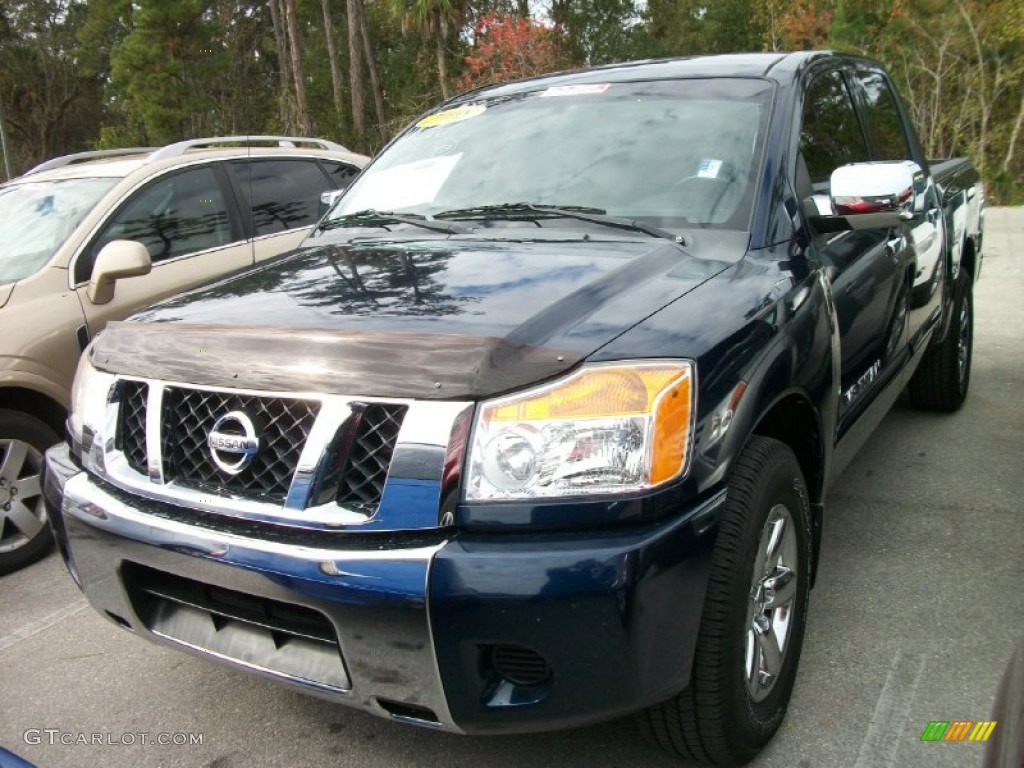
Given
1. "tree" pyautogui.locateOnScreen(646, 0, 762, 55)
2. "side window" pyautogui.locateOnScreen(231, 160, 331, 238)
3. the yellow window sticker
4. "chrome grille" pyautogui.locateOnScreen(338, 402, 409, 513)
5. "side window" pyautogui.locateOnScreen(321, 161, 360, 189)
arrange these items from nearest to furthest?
"chrome grille" pyautogui.locateOnScreen(338, 402, 409, 513) < the yellow window sticker < "side window" pyautogui.locateOnScreen(231, 160, 331, 238) < "side window" pyautogui.locateOnScreen(321, 161, 360, 189) < "tree" pyautogui.locateOnScreen(646, 0, 762, 55)

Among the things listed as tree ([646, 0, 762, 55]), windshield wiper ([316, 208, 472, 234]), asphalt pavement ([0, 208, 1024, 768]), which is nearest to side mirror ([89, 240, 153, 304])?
windshield wiper ([316, 208, 472, 234])

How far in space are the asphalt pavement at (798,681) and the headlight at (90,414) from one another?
33.1 inches

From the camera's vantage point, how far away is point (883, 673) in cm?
275

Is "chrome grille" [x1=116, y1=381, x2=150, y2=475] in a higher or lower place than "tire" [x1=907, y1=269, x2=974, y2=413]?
higher

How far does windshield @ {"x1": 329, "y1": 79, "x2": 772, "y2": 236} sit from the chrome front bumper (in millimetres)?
1435

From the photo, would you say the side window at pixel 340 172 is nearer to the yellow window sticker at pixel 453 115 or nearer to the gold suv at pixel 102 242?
the gold suv at pixel 102 242

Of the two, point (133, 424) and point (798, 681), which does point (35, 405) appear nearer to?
point (133, 424)

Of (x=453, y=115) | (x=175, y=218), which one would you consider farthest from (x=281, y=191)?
(x=453, y=115)

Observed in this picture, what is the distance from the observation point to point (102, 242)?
4.55 meters

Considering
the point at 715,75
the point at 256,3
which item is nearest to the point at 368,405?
the point at 715,75

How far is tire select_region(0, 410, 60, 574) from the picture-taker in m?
3.94

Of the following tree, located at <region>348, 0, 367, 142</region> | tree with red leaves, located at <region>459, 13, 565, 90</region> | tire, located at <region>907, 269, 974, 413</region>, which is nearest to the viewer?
tire, located at <region>907, 269, 974, 413</region>

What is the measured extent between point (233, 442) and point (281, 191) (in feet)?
12.6

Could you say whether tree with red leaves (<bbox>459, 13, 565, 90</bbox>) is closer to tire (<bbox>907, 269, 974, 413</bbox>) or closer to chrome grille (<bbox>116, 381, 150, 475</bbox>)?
tire (<bbox>907, 269, 974, 413</bbox>)
